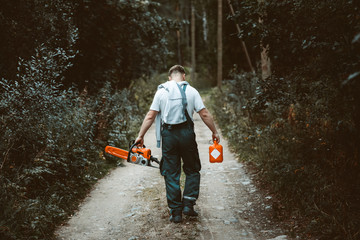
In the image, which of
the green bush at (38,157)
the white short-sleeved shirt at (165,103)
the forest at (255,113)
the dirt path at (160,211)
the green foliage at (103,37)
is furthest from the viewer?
the green foliage at (103,37)

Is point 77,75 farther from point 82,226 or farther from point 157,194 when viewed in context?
point 82,226

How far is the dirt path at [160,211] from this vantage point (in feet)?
15.9

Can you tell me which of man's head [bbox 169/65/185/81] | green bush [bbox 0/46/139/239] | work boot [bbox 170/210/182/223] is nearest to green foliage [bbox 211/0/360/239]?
man's head [bbox 169/65/185/81]

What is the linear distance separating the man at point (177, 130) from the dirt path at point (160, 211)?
13.1 inches

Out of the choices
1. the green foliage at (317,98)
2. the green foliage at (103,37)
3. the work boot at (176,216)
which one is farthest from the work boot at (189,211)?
the green foliage at (103,37)

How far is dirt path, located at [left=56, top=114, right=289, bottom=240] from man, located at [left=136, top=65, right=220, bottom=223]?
333 millimetres

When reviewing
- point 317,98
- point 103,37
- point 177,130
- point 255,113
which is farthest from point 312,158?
point 103,37

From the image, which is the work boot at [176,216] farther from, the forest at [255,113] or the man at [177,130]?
the forest at [255,113]

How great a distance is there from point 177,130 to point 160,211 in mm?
1417

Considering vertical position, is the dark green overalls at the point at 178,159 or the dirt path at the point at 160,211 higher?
the dark green overalls at the point at 178,159

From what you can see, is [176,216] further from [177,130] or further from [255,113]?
[255,113]

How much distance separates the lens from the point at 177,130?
16.7 feet

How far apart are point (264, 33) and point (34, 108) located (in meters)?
3.70

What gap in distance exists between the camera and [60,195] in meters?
5.93
